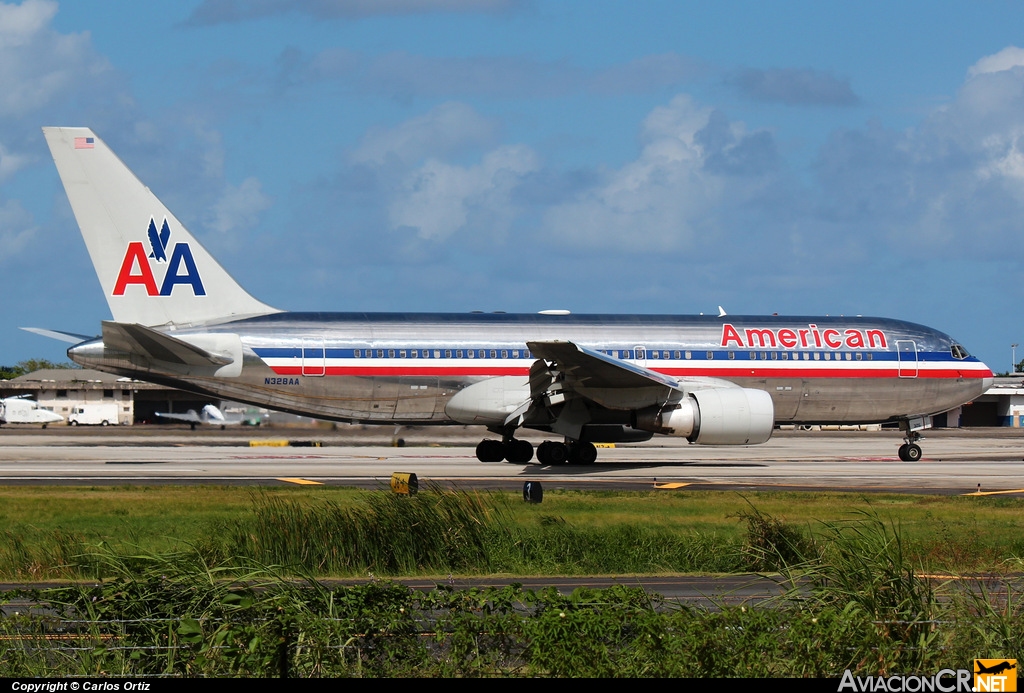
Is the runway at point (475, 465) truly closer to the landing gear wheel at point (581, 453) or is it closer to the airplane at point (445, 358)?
the landing gear wheel at point (581, 453)

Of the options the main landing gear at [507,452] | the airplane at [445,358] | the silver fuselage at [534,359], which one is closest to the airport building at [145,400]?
the silver fuselage at [534,359]

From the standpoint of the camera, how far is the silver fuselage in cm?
3409

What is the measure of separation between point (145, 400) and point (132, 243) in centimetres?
6128

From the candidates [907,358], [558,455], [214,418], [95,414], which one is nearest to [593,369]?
[558,455]

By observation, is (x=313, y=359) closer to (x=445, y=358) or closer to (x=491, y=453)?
(x=445, y=358)

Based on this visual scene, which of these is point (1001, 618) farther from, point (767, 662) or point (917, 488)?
point (917, 488)

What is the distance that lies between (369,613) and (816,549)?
9122 millimetres

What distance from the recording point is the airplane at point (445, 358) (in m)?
31.9

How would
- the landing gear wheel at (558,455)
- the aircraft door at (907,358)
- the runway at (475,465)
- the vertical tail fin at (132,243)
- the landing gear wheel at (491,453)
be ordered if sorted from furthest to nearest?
the aircraft door at (907,358), the landing gear wheel at (491,453), the vertical tail fin at (132,243), the landing gear wheel at (558,455), the runway at (475,465)

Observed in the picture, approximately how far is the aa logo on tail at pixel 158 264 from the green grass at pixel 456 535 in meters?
12.9

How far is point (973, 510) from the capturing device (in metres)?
22.8

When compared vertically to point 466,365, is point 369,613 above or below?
below

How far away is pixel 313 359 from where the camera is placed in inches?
1346

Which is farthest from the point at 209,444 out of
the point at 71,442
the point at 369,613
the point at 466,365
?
the point at 369,613
